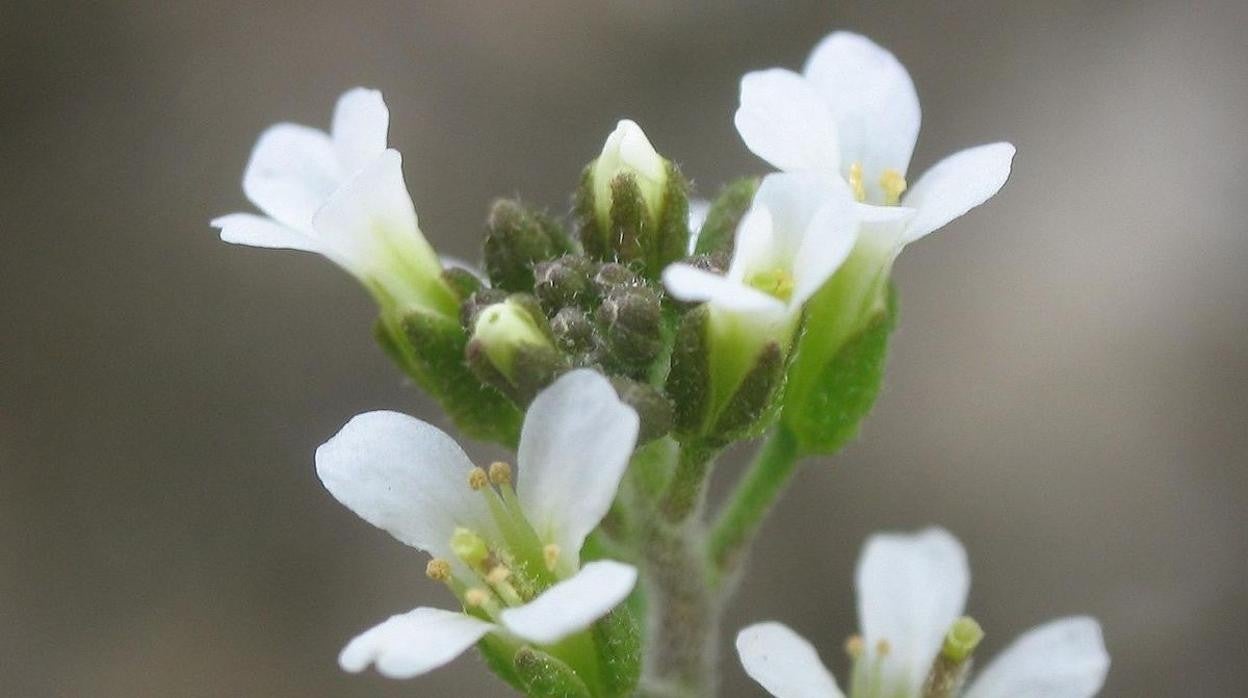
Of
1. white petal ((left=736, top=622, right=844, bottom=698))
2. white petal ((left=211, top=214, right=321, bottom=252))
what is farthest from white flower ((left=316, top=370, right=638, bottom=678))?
white petal ((left=211, top=214, right=321, bottom=252))

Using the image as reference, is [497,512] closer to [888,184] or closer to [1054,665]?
[888,184]

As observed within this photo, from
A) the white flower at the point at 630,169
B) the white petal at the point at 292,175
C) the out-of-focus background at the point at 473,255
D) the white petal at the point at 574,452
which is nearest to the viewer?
the white petal at the point at 574,452

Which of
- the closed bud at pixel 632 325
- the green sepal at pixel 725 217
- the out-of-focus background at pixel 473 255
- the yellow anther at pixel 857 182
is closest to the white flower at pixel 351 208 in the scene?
the closed bud at pixel 632 325

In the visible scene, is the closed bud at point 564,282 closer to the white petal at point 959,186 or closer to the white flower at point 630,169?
the white flower at point 630,169

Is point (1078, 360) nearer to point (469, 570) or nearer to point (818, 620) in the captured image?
point (818, 620)

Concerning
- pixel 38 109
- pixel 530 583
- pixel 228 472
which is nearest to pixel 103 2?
pixel 38 109

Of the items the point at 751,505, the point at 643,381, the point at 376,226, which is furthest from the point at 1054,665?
the point at 376,226

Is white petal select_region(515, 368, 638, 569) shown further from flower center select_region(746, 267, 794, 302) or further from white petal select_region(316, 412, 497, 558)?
flower center select_region(746, 267, 794, 302)
